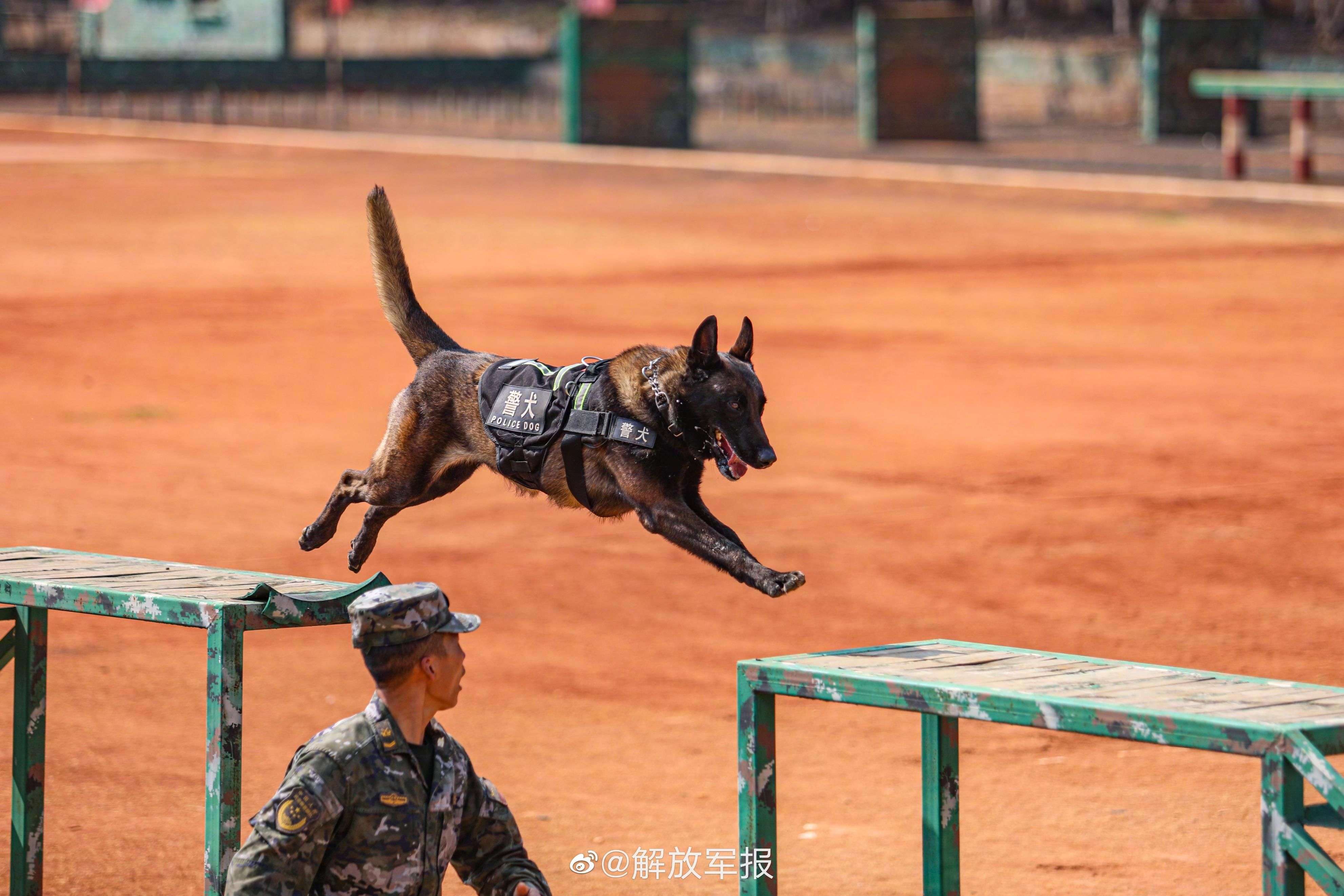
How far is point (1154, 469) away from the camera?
20016 mm

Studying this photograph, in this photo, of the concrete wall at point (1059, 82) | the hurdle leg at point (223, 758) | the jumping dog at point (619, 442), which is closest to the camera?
the jumping dog at point (619, 442)

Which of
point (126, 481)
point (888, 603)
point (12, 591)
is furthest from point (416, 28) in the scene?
point (12, 591)

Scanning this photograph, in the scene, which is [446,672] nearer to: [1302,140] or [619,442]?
[619,442]

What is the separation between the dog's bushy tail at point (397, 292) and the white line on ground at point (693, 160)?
109 ft

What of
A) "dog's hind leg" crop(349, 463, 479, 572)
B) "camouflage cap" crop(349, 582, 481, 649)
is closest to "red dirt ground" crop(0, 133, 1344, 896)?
"camouflage cap" crop(349, 582, 481, 649)

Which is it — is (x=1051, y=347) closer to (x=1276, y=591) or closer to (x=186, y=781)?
(x=1276, y=591)

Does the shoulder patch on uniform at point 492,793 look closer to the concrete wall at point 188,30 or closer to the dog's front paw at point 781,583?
the dog's front paw at point 781,583

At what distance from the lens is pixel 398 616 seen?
561 centimetres

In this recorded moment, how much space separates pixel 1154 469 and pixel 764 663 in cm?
1466

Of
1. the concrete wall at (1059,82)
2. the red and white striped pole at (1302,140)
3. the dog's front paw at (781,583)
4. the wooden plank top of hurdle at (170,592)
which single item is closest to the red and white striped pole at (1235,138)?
the red and white striped pole at (1302,140)

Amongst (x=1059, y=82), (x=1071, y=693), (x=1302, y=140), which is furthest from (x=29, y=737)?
(x=1059, y=82)

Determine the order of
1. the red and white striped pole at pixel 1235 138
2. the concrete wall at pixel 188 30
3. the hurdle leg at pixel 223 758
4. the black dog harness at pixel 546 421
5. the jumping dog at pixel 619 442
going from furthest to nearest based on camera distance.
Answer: the concrete wall at pixel 188 30
the red and white striped pole at pixel 1235 138
the hurdle leg at pixel 223 758
the black dog harness at pixel 546 421
the jumping dog at pixel 619 442

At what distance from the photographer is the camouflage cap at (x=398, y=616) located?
5.61 metres

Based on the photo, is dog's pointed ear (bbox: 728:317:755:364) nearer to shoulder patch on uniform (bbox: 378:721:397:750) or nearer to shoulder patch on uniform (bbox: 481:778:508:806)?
shoulder patch on uniform (bbox: 378:721:397:750)
